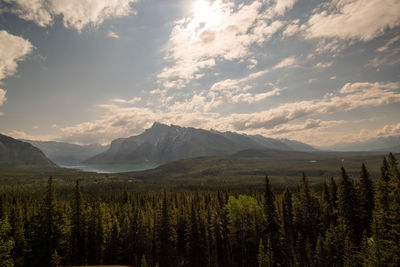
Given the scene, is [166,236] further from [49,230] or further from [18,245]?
[18,245]

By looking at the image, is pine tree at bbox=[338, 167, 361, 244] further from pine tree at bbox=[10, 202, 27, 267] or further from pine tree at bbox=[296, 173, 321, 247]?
pine tree at bbox=[10, 202, 27, 267]

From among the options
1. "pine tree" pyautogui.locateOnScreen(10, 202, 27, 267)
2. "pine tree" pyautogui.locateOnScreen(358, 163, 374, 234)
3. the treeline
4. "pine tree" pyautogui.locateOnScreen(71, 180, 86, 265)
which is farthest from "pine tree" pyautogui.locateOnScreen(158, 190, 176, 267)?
"pine tree" pyautogui.locateOnScreen(358, 163, 374, 234)

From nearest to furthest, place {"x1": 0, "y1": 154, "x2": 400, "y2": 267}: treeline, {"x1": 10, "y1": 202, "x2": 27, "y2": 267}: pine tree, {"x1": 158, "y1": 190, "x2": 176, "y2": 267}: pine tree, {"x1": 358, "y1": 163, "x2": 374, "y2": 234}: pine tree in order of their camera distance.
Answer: {"x1": 0, "y1": 154, "x2": 400, "y2": 267}: treeline
{"x1": 10, "y1": 202, "x2": 27, "y2": 267}: pine tree
{"x1": 358, "y1": 163, "x2": 374, "y2": 234}: pine tree
{"x1": 158, "y1": 190, "x2": 176, "y2": 267}: pine tree

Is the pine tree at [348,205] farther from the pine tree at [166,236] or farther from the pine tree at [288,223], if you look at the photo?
the pine tree at [166,236]

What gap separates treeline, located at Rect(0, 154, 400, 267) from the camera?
154 ft

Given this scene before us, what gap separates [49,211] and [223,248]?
2153 inches

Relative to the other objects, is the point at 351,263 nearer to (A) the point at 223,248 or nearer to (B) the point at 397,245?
(B) the point at 397,245

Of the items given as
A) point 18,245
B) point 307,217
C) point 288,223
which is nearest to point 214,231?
point 288,223

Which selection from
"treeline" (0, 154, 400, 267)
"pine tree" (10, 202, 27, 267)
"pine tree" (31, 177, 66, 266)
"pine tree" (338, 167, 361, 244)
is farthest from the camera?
"pine tree" (338, 167, 361, 244)

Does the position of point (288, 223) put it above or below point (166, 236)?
below

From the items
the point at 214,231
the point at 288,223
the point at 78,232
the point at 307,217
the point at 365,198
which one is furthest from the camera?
the point at 214,231

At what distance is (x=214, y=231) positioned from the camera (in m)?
75.4

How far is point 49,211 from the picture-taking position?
46625 mm

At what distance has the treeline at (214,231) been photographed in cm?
4694
